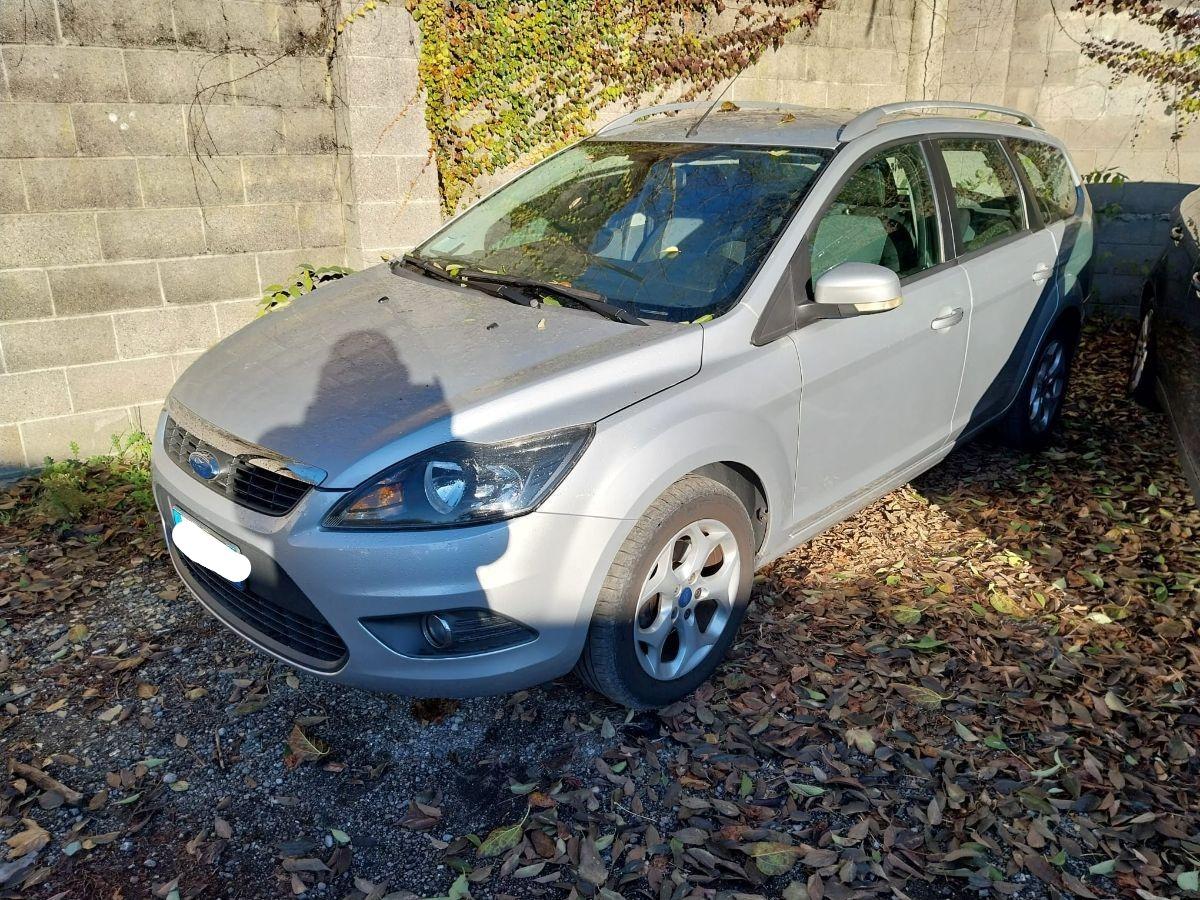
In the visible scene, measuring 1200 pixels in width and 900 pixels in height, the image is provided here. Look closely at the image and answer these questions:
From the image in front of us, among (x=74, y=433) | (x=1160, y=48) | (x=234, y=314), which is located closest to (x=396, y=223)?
(x=234, y=314)

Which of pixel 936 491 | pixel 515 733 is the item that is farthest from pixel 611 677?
pixel 936 491

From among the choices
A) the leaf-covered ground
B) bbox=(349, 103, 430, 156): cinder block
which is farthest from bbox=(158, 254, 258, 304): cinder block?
the leaf-covered ground

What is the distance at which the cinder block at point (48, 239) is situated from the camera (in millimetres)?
4508

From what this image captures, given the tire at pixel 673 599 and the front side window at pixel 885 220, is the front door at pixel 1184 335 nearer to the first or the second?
the front side window at pixel 885 220

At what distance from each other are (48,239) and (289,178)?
1.30 metres

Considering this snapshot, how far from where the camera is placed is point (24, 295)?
4.59 meters

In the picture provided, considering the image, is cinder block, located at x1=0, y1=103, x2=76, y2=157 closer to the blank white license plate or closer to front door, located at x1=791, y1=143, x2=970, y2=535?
the blank white license plate

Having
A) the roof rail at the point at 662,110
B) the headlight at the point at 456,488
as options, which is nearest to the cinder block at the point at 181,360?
the roof rail at the point at 662,110

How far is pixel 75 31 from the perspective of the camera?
448 centimetres

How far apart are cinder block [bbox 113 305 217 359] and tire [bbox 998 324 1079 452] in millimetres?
4381

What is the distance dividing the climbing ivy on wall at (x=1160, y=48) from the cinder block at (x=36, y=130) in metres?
7.31

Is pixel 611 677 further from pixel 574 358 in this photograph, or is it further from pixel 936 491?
pixel 936 491

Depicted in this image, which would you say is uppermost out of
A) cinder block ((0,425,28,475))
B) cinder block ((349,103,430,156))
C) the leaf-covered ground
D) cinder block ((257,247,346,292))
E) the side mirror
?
cinder block ((349,103,430,156))

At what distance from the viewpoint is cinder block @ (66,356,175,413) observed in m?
4.83
